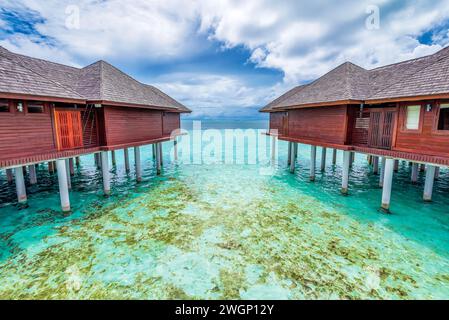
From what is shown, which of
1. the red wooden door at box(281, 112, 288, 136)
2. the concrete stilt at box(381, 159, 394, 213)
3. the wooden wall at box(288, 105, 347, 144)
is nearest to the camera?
the concrete stilt at box(381, 159, 394, 213)

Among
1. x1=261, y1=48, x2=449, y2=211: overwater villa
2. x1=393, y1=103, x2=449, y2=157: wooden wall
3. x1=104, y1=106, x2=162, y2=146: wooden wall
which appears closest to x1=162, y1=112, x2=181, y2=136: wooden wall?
x1=104, y1=106, x2=162, y2=146: wooden wall

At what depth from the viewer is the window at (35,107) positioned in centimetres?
998

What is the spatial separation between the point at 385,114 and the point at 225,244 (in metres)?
11.3

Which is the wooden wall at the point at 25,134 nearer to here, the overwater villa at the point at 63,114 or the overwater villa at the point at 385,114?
the overwater villa at the point at 63,114

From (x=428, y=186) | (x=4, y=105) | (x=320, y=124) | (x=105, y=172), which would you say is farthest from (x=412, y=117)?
(x=4, y=105)

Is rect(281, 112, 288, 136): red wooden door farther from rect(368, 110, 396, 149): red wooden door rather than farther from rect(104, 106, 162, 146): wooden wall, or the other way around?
rect(104, 106, 162, 146): wooden wall

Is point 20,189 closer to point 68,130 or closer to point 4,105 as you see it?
point 68,130

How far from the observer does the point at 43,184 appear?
1631cm

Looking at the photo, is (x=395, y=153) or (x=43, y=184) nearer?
(x=395, y=153)

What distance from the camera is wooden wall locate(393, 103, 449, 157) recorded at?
9.52 meters

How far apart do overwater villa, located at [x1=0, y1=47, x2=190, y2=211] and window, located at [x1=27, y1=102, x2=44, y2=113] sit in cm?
4
